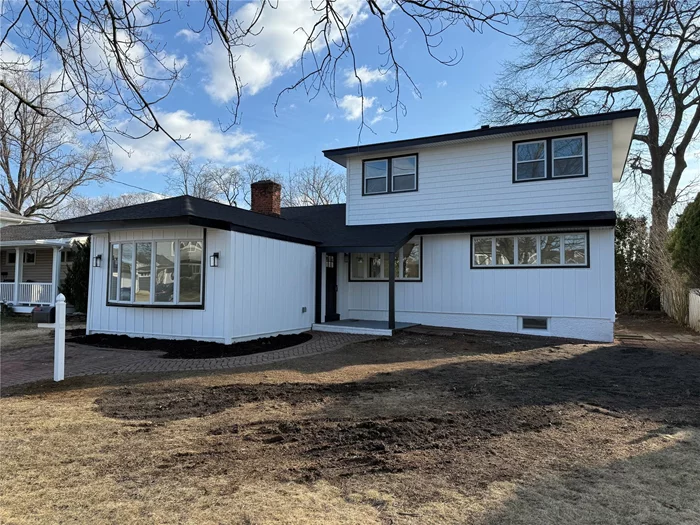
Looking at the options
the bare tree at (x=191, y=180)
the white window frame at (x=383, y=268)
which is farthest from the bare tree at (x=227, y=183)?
the white window frame at (x=383, y=268)

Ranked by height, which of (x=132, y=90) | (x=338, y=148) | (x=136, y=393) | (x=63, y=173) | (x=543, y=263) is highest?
(x=63, y=173)

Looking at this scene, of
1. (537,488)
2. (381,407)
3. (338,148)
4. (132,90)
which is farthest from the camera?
(338,148)

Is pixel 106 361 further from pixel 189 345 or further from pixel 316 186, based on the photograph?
pixel 316 186

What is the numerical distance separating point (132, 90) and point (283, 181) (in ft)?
121

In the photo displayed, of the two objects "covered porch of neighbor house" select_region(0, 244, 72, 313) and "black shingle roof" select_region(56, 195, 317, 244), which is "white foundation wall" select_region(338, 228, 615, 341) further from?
"covered porch of neighbor house" select_region(0, 244, 72, 313)

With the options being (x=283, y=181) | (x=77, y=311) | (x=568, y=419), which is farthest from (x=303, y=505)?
(x=283, y=181)

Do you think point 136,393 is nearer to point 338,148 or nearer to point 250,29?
point 250,29

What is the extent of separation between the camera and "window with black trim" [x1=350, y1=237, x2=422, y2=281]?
13.5m

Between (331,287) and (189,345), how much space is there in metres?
5.38

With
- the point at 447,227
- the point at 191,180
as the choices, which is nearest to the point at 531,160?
the point at 447,227

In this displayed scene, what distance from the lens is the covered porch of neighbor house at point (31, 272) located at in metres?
17.6

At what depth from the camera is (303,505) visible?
2900mm

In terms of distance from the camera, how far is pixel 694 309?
13836 millimetres

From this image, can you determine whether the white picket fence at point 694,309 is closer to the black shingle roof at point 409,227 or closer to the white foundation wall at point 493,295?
the white foundation wall at point 493,295
